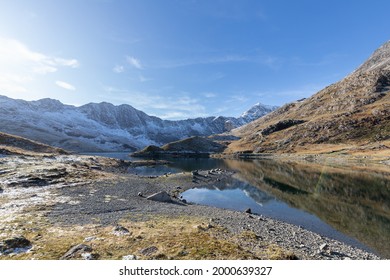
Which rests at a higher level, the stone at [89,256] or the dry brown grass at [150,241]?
the stone at [89,256]

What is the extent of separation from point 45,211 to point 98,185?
24766mm

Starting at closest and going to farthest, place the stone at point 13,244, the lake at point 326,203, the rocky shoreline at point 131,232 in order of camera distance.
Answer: the stone at point 13,244, the rocky shoreline at point 131,232, the lake at point 326,203

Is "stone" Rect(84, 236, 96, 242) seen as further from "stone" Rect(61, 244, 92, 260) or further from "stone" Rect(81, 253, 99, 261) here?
"stone" Rect(81, 253, 99, 261)

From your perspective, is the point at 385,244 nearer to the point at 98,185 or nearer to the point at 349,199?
the point at 349,199

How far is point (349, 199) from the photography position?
53875 mm

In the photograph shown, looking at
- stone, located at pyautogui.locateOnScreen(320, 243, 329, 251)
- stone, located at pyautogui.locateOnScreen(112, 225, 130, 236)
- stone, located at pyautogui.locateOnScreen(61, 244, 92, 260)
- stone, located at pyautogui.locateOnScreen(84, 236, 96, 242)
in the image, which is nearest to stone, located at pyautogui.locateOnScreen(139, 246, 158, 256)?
stone, located at pyautogui.locateOnScreen(61, 244, 92, 260)

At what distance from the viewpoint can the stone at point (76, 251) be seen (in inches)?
695

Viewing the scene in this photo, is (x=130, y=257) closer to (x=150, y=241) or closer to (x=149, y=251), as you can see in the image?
(x=149, y=251)

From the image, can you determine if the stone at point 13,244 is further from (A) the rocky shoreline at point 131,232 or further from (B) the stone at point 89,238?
(B) the stone at point 89,238

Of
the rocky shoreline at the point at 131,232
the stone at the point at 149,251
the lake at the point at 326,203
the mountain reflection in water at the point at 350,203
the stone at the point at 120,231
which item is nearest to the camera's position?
the stone at the point at 149,251

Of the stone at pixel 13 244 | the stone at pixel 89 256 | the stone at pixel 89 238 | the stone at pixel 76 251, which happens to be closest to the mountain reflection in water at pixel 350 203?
the stone at pixel 89 256

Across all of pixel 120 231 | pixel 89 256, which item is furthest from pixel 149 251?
pixel 120 231

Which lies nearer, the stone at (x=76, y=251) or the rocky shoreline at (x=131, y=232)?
the stone at (x=76, y=251)
